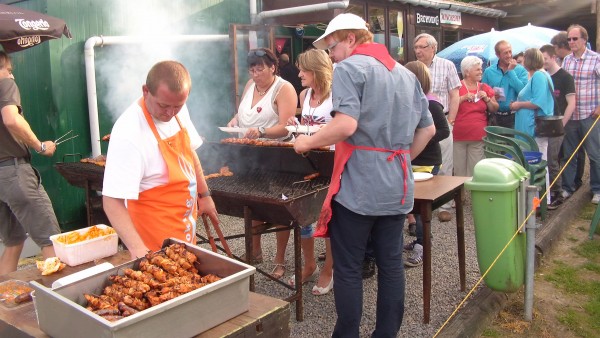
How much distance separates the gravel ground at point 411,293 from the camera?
3.86 meters

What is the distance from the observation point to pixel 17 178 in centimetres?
418

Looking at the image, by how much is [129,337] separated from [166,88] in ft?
3.73

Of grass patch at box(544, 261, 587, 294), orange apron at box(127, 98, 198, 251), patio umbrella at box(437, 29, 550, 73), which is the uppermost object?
patio umbrella at box(437, 29, 550, 73)

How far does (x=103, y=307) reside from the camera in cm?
179

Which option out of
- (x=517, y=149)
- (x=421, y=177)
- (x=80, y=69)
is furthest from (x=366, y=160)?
(x=80, y=69)

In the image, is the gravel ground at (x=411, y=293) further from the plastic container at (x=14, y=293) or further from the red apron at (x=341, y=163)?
the plastic container at (x=14, y=293)

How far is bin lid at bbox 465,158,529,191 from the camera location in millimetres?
3662

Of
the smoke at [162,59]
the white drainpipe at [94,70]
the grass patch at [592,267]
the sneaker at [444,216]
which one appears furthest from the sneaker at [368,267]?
the smoke at [162,59]

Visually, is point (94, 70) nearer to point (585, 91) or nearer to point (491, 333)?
point (491, 333)

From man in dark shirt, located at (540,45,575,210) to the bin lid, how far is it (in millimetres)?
3545

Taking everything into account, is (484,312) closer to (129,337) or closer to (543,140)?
(129,337)

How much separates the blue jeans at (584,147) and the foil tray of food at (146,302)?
656cm

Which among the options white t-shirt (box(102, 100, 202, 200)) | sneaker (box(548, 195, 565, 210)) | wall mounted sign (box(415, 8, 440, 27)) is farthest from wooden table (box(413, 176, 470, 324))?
wall mounted sign (box(415, 8, 440, 27))

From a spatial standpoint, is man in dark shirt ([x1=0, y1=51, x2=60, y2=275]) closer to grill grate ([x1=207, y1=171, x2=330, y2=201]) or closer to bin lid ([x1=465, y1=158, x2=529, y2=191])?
grill grate ([x1=207, y1=171, x2=330, y2=201])
